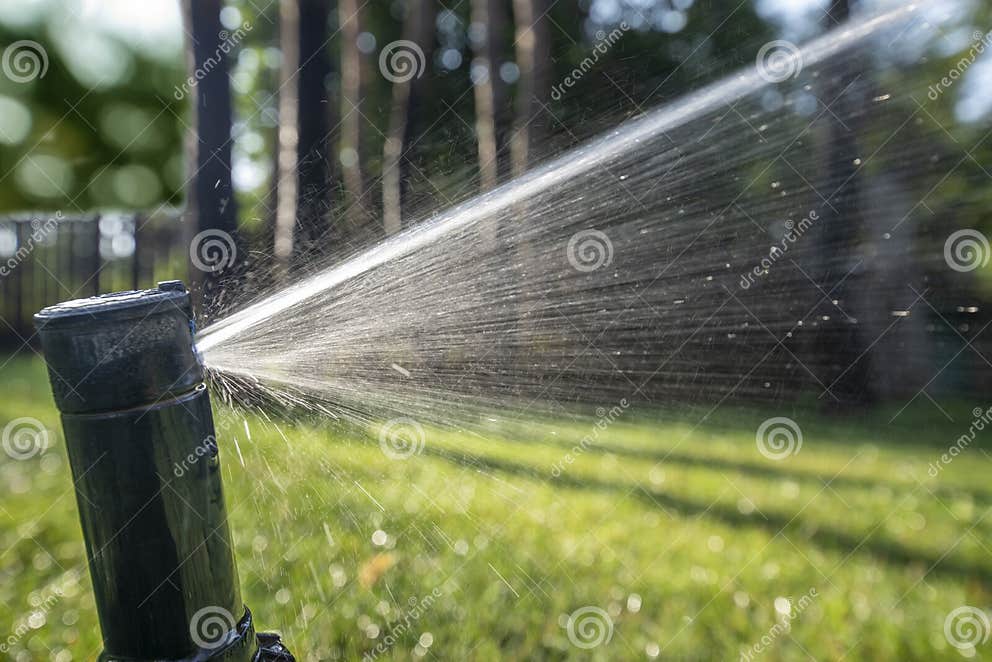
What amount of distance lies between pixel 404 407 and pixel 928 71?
363 cm

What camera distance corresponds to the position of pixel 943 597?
2584 mm

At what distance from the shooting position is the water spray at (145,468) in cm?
110

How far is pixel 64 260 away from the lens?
1200 cm

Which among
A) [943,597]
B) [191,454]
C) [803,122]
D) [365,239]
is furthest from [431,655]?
[803,122]
